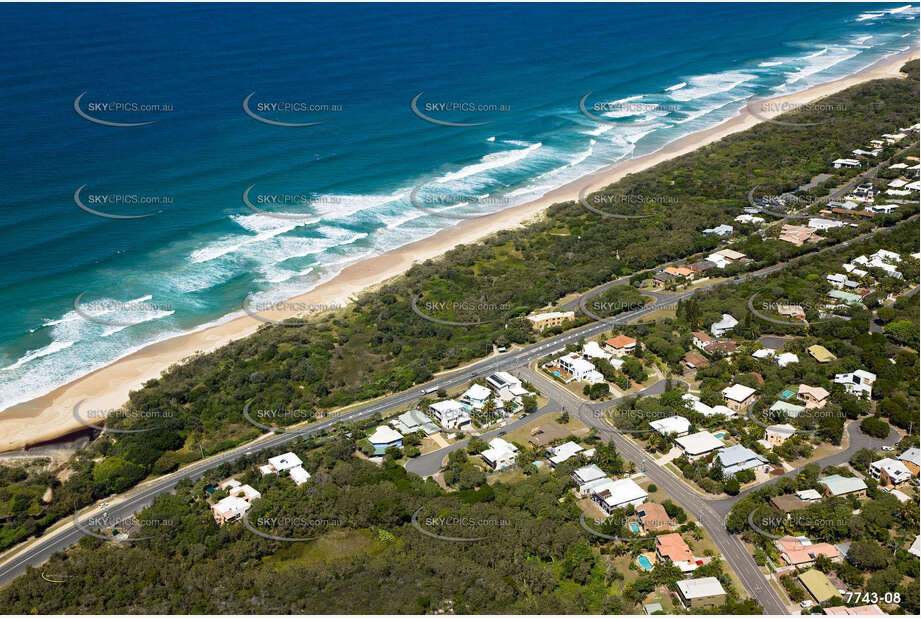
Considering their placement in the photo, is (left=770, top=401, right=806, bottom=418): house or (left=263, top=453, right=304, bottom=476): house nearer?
(left=263, top=453, right=304, bottom=476): house

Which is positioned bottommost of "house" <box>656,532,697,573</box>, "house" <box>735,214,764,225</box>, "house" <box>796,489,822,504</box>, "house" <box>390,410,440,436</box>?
"house" <box>796,489,822,504</box>

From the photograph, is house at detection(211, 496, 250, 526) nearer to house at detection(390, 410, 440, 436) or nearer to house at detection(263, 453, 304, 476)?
house at detection(263, 453, 304, 476)

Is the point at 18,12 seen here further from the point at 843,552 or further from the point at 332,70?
the point at 843,552

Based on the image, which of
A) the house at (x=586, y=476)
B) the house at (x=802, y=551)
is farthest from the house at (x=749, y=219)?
the house at (x=802, y=551)

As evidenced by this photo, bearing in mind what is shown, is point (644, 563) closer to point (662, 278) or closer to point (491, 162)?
point (662, 278)

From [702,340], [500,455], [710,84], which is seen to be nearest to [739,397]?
[702,340]

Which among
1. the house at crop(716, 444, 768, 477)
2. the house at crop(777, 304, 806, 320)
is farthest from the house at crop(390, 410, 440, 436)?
the house at crop(777, 304, 806, 320)
